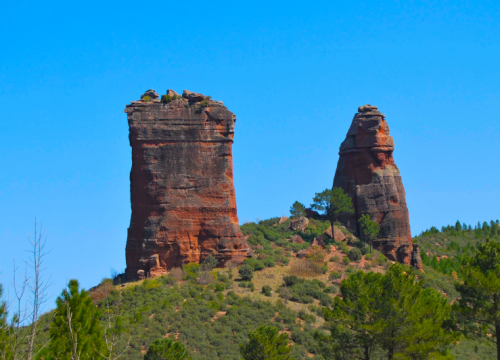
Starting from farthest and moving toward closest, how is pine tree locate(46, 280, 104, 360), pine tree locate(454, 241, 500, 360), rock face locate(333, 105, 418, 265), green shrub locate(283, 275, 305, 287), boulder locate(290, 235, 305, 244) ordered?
rock face locate(333, 105, 418, 265) < boulder locate(290, 235, 305, 244) < green shrub locate(283, 275, 305, 287) < pine tree locate(454, 241, 500, 360) < pine tree locate(46, 280, 104, 360)

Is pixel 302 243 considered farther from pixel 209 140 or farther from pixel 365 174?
pixel 209 140

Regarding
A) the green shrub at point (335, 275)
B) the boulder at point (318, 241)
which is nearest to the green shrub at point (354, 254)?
the boulder at point (318, 241)

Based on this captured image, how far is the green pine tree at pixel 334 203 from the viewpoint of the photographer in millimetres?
59938

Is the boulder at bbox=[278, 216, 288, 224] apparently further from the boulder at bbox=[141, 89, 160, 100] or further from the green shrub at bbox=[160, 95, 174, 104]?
the boulder at bbox=[141, 89, 160, 100]

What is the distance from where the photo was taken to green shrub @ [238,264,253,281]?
48.5 meters

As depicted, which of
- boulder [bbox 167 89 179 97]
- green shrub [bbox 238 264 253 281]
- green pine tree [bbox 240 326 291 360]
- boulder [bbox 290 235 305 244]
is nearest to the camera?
green pine tree [bbox 240 326 291 360]

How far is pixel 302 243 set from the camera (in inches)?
2263

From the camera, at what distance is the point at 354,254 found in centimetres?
5509

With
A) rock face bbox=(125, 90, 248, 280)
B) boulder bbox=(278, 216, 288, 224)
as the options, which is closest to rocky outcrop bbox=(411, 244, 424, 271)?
boulder bbox=(278, 216, 288, 224)

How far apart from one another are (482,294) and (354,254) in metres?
24.3

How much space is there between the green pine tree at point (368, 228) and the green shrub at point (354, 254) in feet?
9.43

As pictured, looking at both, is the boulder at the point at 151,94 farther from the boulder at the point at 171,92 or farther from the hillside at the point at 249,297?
the hillside at the point at 249,297

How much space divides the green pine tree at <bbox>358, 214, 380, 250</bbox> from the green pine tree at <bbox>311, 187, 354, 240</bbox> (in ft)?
5.66

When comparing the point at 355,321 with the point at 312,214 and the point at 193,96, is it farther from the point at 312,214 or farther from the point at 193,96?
the point at 312,214
